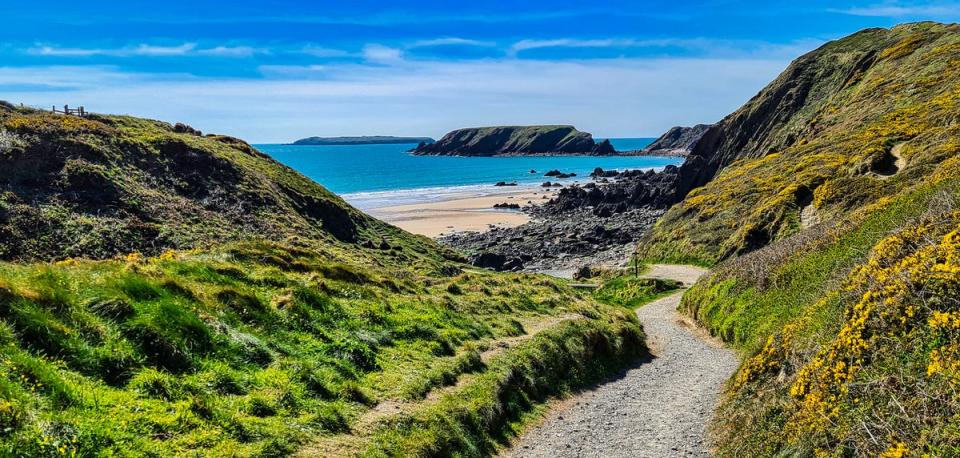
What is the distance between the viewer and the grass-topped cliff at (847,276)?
892 centimetres

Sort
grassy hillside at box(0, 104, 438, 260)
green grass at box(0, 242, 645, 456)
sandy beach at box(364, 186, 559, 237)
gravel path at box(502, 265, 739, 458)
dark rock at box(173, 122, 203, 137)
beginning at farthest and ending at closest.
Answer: sandy beach at box(364, 186, 559, 237) < dark rock at box(173, 122, 203, 137) < grassy hillside at box(0, 104, 438, 260) < gravel path at box(502, 265, 739, 458) < green grass at box(0, 242, 645, 456)

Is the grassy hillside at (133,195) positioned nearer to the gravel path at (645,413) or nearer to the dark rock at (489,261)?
the dark rock at (489,261)

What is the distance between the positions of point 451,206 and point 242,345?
107944 mm

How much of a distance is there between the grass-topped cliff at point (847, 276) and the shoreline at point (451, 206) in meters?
37.7

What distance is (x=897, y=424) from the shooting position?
327 inches

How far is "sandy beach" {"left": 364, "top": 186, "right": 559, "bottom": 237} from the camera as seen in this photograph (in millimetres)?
94875

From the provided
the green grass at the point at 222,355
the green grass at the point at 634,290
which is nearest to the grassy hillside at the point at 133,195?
the green grass at the point at 222,355

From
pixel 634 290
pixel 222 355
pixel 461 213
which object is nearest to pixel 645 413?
pixel 222 355

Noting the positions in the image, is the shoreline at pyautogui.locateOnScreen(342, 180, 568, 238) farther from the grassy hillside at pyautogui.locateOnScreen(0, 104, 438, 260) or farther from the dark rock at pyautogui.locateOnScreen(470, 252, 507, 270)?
the grassy hillside at pyautogui.locateOnScreen(0, 104, 438, 260)

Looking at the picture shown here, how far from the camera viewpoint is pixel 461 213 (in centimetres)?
11019

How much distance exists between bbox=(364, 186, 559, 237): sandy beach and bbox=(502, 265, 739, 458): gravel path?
66.1 meters

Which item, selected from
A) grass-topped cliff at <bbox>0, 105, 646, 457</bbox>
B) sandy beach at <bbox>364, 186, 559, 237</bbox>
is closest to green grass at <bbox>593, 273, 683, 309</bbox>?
grass-topped cliff at <bbox>0, 105, 646, 457</bbox>

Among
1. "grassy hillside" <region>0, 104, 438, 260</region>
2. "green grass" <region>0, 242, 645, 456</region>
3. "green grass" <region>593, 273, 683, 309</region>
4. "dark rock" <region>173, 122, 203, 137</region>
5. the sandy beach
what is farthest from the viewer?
the sandy beach

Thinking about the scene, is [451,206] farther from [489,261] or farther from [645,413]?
[645,413]
